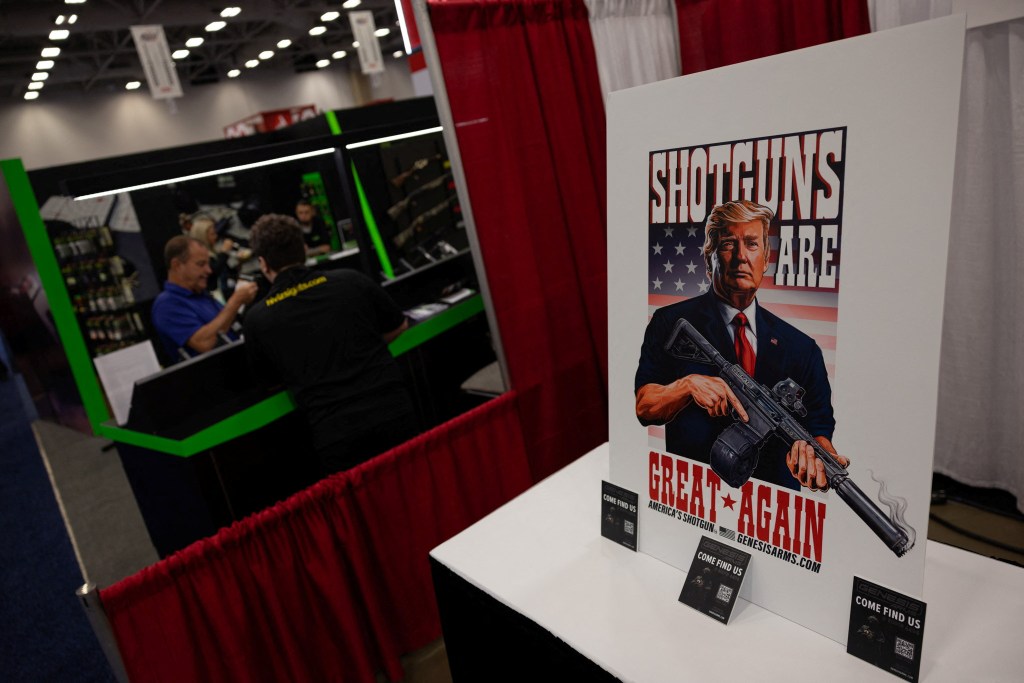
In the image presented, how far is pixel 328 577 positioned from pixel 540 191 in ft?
4.62

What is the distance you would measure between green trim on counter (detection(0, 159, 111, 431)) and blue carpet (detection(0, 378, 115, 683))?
0.76 metres

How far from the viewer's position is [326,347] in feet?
6.84

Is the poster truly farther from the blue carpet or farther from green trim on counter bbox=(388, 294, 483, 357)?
the blue carpet

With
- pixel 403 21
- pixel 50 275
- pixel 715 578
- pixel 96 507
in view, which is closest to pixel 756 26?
pixel 403 21

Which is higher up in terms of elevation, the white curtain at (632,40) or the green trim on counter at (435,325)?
the white curtain at (632,40)

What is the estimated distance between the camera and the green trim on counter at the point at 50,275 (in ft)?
9.61

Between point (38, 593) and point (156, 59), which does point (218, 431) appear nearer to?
point (38, 593)

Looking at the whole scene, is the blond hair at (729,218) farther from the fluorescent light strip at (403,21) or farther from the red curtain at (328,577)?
the fluorescent light strip at (403,21)

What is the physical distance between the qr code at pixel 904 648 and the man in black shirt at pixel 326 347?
1.69 metres

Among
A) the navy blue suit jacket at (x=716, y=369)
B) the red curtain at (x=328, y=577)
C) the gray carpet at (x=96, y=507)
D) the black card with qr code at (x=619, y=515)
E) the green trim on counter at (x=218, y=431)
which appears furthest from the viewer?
the gray carpet at (x=96, y=507)

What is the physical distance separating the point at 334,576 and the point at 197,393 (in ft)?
3.22

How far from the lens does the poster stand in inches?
28.0

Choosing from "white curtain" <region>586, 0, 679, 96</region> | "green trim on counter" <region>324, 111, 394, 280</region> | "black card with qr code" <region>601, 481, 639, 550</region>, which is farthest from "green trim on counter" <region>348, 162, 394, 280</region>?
"black card with qr code" <region>601, 481, 639, 550</region>

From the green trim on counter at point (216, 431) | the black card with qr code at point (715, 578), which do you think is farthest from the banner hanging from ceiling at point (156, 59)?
the black card with qr code at point (715, 578)
